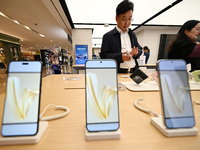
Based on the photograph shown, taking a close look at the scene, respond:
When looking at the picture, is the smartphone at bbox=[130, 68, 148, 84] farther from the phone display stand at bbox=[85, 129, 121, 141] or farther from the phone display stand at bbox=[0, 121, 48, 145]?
the phone display stand at bbox=[0, 121, 48, 145]

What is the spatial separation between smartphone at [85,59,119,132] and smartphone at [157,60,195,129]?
0.48 ft

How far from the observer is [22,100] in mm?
275

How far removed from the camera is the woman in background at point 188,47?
3.38 ft

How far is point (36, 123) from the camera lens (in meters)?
0.26

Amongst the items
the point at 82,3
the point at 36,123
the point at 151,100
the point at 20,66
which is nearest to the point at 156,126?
the point at 151,100

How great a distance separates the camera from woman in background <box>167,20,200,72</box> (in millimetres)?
1029

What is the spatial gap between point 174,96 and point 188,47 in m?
1.12

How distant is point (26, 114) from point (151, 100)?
1.81 feet

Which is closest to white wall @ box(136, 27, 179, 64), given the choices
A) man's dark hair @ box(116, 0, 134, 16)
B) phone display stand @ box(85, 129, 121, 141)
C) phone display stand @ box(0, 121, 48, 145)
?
man's dark hair @ box(116, 0, 134, 16)

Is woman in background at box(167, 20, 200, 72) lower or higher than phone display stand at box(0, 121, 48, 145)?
higher

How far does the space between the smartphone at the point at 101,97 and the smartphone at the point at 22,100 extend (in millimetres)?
150

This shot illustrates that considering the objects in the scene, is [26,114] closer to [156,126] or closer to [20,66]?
[20,66]

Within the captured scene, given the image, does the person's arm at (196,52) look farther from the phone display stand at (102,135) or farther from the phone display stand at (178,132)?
the phone display stand at (102,135)

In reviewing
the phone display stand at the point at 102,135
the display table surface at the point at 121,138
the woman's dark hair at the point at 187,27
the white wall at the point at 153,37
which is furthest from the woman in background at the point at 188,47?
the white wall at the point at 153,37
